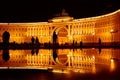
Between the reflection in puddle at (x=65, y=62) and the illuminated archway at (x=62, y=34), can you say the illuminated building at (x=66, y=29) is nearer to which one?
the illuminated archway at (x=62, y=34)

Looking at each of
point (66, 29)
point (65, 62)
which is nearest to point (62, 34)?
point (66, 29)

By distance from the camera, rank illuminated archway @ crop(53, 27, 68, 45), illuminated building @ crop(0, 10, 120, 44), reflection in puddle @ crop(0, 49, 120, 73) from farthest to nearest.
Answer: illuminated archway @ crop(53, 27, 68, 45) < illuminated building @ crop(0, 10, 120, 44) < reflection in puddle @ crop(0, 49, 120, 73)

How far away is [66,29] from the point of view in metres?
86.1

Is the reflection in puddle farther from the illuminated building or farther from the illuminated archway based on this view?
the illuminated archway

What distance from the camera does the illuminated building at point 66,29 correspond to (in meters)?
70.8

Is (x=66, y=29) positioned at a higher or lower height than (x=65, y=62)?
higher

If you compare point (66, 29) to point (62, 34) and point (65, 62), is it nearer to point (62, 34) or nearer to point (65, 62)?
point (62, 34)

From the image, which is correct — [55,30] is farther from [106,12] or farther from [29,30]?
[106,12]

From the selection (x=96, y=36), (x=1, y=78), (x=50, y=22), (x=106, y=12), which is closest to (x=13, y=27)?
(x=50, y=22)

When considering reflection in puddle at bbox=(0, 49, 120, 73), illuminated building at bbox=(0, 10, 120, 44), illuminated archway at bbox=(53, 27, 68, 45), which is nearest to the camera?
reflection in puddle at bbox=(0, 49, 120, 73)

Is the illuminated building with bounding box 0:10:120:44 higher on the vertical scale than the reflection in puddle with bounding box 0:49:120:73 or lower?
higher

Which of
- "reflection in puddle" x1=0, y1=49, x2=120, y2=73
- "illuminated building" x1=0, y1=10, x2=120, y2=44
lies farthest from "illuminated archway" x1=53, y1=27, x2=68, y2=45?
"reflection in puddle" x1=0, y1=49, x2=120, y2=73

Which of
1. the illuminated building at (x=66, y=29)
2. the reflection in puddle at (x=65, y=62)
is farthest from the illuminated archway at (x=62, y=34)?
the reflection in puddle at (x=65, y=62)

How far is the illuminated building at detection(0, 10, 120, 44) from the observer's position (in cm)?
7081
